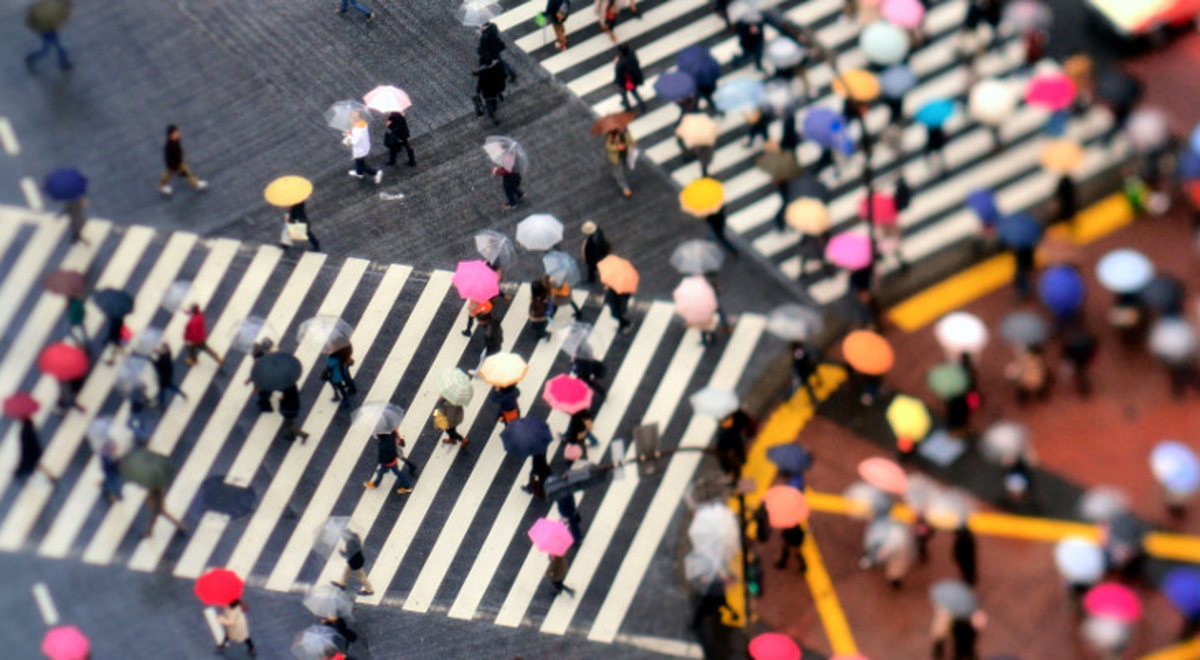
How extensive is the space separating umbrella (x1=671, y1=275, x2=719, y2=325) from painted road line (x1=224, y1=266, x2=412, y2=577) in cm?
550

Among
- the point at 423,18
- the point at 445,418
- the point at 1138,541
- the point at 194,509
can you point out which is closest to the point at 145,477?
the point at 194,509

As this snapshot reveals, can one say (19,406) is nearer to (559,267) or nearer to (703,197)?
(559,267)

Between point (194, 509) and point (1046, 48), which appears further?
point (1046, 48)

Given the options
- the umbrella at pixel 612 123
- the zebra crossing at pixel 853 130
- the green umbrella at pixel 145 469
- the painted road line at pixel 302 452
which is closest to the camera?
the green umbrella at pixel 145 469

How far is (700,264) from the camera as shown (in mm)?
32938

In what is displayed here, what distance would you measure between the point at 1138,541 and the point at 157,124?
20.3 m

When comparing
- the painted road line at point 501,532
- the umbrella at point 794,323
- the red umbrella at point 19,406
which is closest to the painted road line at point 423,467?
the painted road line at point 501,532

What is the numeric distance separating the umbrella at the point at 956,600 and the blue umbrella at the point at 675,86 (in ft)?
36.7

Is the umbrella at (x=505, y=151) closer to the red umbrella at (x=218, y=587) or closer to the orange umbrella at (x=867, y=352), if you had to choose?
the orange umbrella at (x=867, y=352)

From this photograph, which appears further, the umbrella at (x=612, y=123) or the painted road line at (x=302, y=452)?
the umbrella at (x=612, y=123)

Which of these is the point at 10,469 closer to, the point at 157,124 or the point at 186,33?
the point at 157,124

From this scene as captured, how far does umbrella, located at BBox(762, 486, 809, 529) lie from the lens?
29.9 meters

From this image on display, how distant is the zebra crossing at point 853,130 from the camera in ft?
117

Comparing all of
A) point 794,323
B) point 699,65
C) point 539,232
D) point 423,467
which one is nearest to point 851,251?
point 794,323
